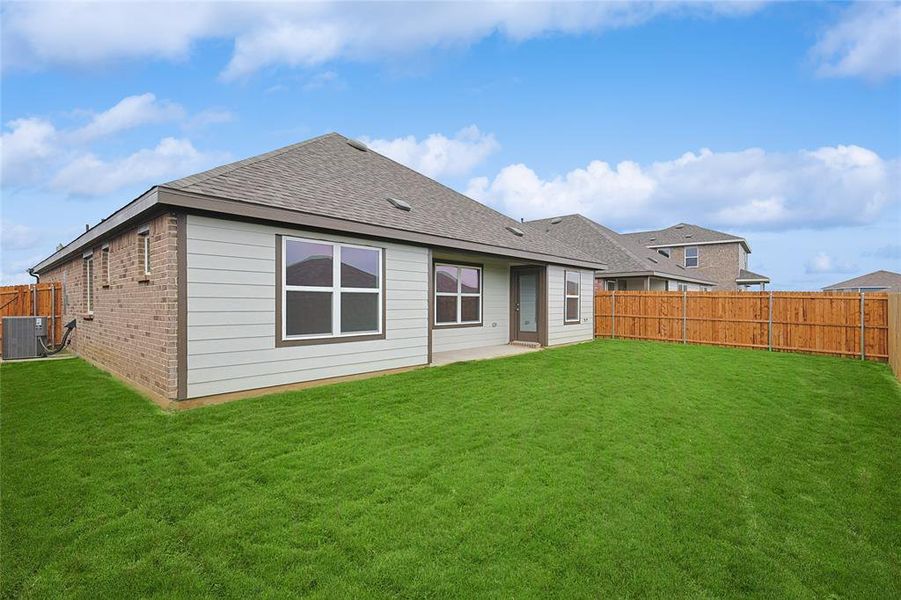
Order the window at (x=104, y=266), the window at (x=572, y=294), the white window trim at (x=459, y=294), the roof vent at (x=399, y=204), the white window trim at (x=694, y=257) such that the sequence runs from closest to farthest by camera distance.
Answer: the window at (x=104, y=266) < the roof vent at (x=399, y=204) < the white window trim at (x=459, y=294) < the window at (x=572, y=294) < the white window trim at (x=694, y=257)

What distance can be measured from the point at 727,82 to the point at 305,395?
1551cm

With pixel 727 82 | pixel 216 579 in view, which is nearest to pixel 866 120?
pixel 727 82

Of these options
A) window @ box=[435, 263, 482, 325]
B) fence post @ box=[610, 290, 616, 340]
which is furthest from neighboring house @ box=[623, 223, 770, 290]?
window @ box=[435, 263, 482, 325]

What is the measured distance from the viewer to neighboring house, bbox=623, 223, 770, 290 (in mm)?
30344

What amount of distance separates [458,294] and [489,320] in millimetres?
1632

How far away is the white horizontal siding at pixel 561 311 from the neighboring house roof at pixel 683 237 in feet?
58.8

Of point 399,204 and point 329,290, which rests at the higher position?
point 399,204

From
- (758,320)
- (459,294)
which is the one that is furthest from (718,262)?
(459,294)

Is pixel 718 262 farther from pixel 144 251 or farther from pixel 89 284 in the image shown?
pixel 89 284

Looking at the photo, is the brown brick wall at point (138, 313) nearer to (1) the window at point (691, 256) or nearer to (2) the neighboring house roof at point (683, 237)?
(2) the neighboring house roof at point (683, 237)

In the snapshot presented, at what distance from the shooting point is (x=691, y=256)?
102ft

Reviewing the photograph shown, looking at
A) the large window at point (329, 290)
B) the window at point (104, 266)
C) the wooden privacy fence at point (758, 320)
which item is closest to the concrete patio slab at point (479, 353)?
the large window at point (329, 290)

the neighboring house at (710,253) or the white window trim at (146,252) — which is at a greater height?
the neighboring house at (710,253)

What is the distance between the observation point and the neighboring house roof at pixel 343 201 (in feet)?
20.4
